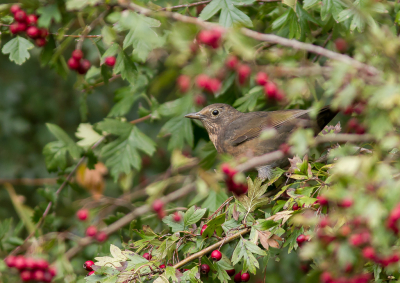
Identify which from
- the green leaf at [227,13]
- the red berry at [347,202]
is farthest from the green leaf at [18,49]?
the red berry at [347,202]

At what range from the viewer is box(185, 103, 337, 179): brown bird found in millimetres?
3512

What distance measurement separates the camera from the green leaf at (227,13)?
279 centimetres

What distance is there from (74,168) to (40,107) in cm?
264

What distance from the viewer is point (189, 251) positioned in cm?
255

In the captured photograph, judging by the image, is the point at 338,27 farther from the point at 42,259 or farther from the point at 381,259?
the point at 42,259

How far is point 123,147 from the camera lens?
3.69 m

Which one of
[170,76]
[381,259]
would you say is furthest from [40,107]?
[381,259]

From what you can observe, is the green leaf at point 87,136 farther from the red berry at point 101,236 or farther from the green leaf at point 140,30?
the green leaf at point 140,30

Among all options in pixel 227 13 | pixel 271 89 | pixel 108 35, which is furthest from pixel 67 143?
pixel 271 89

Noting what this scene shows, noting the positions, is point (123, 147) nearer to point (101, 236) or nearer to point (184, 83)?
point (101, 236)

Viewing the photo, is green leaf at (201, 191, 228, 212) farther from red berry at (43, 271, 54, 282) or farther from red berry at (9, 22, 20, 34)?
red berry at (9, 22, 20, 34)

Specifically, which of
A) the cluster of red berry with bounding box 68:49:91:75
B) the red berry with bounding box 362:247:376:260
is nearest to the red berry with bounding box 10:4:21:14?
the cluster of red berry with bounding box 68:49:91:75

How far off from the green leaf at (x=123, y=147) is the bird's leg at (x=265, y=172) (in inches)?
35.6

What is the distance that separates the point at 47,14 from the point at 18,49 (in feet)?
1.20
